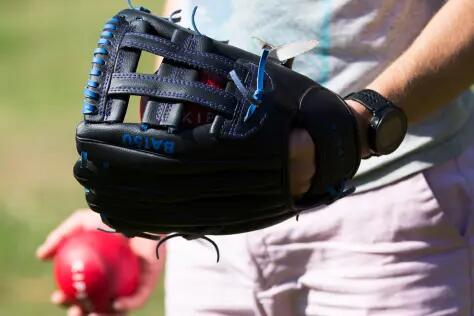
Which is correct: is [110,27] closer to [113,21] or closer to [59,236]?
[113,21]

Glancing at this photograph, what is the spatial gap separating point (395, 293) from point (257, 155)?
597 millimetres

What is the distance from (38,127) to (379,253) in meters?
4.47

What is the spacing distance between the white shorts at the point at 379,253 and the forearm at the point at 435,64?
26 cm

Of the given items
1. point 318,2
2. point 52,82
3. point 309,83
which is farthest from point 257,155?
point 52,82

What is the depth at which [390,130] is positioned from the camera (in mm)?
1829

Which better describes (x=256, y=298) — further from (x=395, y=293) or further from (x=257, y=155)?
(x=257, y=155)

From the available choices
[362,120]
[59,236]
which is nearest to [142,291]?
[59,236]

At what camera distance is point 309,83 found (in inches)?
69.1

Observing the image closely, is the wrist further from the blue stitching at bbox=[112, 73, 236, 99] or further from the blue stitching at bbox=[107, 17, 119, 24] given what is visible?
the blue stitching at bbox=[107, 17, 119, 24]

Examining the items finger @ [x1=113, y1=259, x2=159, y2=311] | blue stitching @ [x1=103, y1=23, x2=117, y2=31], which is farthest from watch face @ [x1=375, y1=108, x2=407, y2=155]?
finger @ [x1=113, y1=259, x2=159, y2=311]

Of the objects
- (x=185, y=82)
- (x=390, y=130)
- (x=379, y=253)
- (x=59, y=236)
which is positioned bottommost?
(x=59, y=236)

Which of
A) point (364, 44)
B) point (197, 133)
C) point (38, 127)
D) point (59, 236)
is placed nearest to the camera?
point (197, 133)

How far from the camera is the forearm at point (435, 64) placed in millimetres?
1888

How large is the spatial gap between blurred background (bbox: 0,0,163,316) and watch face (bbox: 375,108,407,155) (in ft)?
8.31
